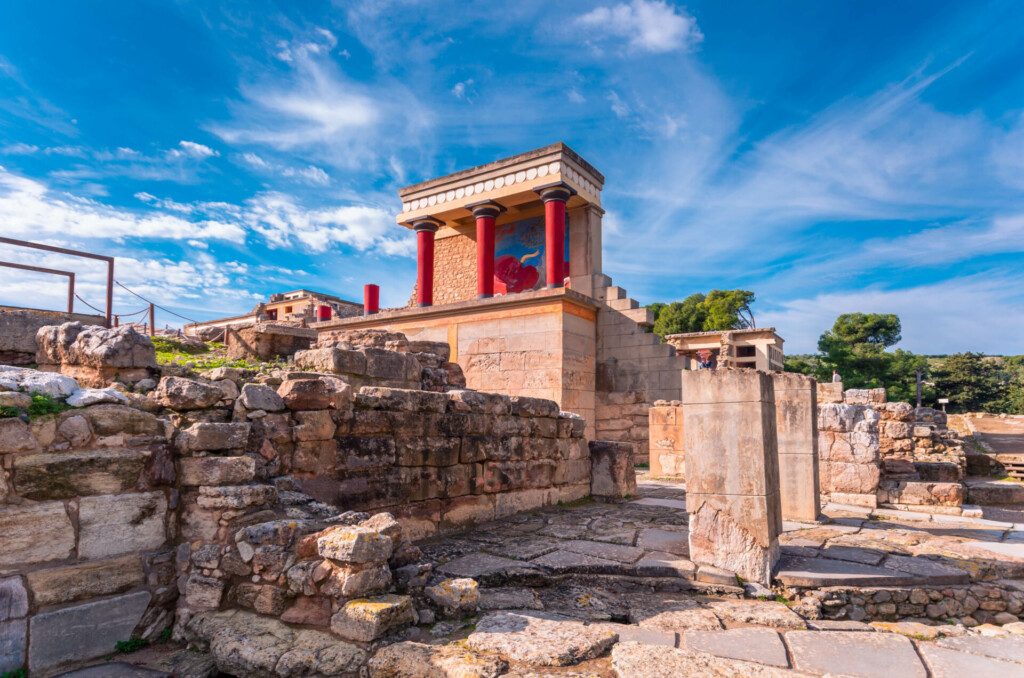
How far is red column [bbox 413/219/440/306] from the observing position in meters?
15.9

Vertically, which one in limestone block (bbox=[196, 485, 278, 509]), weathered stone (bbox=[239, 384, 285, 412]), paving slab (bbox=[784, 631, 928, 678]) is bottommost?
paving slab (bbox=[784, 631, 928, 678])

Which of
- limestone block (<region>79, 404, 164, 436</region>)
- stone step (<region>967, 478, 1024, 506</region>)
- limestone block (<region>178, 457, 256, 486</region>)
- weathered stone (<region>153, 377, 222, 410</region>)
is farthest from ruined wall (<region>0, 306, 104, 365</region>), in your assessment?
stone step (<region>967, 478, 1024, 506</region>)

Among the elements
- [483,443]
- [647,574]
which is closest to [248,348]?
[483,443]

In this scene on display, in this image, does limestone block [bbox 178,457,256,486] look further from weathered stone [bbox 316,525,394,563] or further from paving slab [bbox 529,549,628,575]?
paving slab [bbox 529,549,628,575]

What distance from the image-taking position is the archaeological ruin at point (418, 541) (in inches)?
116

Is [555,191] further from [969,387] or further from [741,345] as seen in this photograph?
[969,387]

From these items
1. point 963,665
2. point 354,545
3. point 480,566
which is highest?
point 354,545

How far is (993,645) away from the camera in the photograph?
3332 mm

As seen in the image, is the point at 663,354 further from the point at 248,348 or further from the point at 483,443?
the point at 248,348

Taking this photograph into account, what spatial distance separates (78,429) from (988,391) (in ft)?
145

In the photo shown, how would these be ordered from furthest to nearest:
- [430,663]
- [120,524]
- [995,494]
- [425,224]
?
[425,224], [995,494], [120,524], [430,663]

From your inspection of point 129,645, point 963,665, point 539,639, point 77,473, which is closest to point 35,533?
point 77,473

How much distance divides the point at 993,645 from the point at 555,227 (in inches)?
442

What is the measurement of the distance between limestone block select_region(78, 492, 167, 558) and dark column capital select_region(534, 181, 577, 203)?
1134 centimetres
